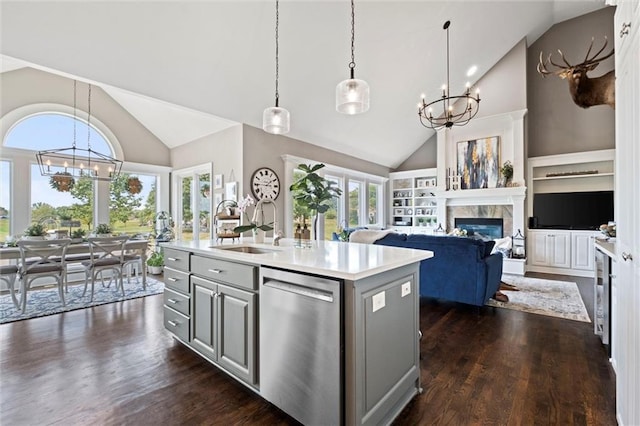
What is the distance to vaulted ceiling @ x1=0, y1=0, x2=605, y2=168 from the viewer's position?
294 cm

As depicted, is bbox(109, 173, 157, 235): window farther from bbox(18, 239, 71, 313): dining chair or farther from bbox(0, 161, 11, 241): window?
bbox(18, 239, 71, 313): dining chair

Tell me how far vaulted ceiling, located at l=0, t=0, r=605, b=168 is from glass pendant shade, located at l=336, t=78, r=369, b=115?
189 cm

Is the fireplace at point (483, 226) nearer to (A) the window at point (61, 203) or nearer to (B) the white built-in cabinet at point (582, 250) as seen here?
(B) the white built-in cabinet at point (582, 250)

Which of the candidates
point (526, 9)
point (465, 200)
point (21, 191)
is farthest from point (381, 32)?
point (21, 191)

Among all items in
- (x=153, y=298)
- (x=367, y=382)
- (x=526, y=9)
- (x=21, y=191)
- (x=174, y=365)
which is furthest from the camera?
(x=526, y=9)

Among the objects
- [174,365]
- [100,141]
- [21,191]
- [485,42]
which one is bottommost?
[174,365]

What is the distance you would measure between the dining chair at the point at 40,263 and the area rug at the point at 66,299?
0.37ft

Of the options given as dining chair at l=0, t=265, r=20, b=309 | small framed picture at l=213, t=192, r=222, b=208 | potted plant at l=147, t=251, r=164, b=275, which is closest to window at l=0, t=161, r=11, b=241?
dining chair at l=0, t=265, r=20, b=309

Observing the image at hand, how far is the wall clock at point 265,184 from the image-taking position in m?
4.93

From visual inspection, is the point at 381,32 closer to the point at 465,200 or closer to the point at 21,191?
the point at 465,200

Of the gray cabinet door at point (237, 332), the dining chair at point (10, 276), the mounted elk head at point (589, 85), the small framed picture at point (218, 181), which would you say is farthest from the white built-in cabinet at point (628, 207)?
the dining chair at point (10, 276)

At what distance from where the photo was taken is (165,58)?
349cm

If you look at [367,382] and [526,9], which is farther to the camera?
[526,9]

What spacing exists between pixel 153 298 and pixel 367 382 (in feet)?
12.6
